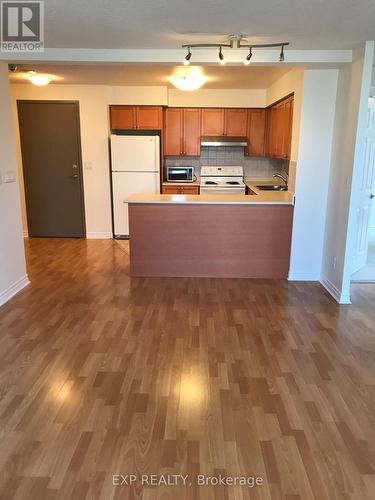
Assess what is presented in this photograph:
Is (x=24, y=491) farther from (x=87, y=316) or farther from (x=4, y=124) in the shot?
(x=4, y=124)

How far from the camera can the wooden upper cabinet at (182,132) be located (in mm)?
6500

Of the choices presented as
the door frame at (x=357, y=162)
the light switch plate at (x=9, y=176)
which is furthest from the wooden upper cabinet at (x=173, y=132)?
the door frame at (x=357, y=162)

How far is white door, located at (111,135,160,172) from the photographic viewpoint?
237 inches

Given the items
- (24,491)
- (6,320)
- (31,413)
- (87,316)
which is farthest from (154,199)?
(24,491)

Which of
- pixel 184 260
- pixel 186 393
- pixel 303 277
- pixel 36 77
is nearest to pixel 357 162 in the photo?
pixel 303 277

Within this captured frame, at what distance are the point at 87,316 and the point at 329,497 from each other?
2411 mm

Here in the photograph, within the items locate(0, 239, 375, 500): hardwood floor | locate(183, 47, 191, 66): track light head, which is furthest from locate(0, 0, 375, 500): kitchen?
locate(183, 47, 191, 66): track light head

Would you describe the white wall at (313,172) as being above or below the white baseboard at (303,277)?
above

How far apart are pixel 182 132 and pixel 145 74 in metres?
1.56

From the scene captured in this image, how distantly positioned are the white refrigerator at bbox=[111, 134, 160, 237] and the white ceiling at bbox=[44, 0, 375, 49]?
2566 millimetres

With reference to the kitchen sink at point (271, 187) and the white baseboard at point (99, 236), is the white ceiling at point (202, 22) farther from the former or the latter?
the white baseboard at point (99, 236)

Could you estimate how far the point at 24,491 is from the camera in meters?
1.67

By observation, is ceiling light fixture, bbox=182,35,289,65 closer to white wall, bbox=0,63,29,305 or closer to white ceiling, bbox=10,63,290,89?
white ceiling, bbox=10,63,290,89

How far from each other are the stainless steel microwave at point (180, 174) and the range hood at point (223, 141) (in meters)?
0.52
